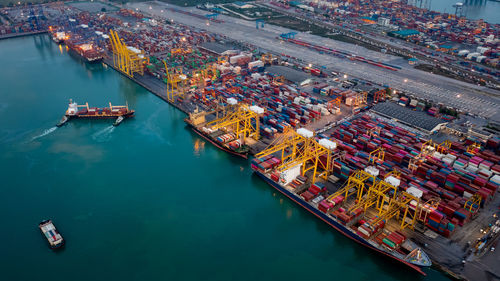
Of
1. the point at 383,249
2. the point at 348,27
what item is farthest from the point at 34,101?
the point at 348,27

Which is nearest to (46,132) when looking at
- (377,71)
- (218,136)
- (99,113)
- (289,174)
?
(99,113)

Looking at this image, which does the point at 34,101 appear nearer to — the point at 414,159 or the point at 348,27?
the point at 414,159

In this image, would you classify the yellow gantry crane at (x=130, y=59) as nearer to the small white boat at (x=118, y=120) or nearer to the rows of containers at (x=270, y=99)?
the rows of containers at (x=270, y=99)

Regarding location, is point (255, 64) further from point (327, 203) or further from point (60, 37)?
point (60, 37)

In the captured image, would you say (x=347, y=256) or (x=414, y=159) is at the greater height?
(x=414, y=159)

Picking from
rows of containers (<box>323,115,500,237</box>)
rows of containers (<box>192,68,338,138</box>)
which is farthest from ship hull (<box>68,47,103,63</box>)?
rows of containers (<box>323,115,500,237</box>)

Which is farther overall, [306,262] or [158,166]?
[158,166]
